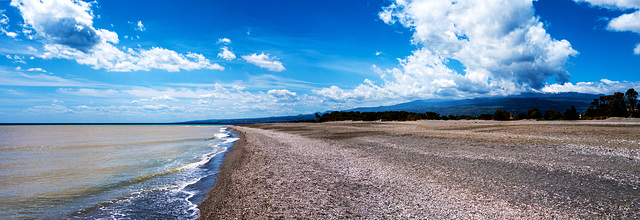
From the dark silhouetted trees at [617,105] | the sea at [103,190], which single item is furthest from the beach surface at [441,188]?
the dark silhouetted trees at [617,105]

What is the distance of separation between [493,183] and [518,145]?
10684mm

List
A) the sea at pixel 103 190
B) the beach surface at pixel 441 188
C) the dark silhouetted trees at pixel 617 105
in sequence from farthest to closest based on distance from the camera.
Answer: the dark silhouetted trees at pixel 617 105 < the sea at pixel 103 190 < the beach surface at pixel 441 188

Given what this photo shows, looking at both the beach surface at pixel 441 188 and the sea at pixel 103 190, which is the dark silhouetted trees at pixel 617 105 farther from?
the sea at pixel 103 190

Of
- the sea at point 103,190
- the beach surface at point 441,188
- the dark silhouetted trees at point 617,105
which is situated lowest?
the sea at point 103,190

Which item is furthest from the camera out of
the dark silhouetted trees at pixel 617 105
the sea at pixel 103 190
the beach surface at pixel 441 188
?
the dark silhouetted trees at pixel 617 105

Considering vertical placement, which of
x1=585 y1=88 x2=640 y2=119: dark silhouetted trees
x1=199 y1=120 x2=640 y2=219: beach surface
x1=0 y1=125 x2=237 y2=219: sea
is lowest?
x1=0 y1=125 x2=237 y2=219: sea

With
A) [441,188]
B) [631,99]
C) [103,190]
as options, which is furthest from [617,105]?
[103,190]

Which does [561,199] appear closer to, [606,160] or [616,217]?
[616,217]

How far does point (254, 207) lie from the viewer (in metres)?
6.66

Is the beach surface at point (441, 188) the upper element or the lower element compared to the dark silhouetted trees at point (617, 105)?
lower

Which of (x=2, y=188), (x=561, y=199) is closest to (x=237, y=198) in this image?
(x=561, y=199)

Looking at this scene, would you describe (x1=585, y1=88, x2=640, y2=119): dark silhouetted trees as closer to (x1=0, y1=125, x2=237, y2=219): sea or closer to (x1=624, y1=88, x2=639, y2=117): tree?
(x1=624, y1=88, x2=639, y2=117): tree

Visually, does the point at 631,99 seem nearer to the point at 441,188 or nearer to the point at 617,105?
the point at 617,105

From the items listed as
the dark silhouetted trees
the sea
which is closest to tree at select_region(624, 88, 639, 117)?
the dark silhouetted trees
